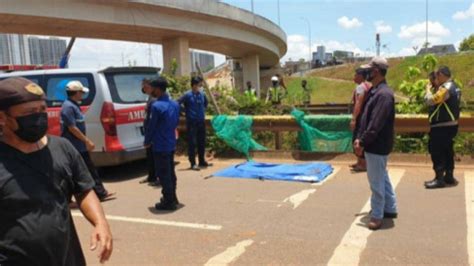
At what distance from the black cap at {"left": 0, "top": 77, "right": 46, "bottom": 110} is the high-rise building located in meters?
Answer: 31.3

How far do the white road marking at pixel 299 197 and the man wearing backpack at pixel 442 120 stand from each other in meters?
1.70

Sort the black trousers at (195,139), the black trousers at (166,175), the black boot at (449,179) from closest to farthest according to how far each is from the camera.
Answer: the black trousers at (166,175), the black boot at (449,179), the black trousers at (195,139)

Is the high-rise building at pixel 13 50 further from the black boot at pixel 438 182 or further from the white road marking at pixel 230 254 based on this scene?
the white road marking at pixel 230 254

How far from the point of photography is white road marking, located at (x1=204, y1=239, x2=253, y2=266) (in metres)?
4.54

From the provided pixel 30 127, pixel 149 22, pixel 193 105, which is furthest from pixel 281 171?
pixel 149 22

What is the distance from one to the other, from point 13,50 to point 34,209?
33.1m

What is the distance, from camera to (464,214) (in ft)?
18.6

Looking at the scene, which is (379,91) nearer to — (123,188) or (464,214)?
(464,214)

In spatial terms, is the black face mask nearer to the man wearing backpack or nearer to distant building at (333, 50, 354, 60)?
the man wearing backpack

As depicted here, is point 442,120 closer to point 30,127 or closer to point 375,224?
point 375,224

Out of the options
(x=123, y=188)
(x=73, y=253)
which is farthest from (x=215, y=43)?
(x=73, y=253)

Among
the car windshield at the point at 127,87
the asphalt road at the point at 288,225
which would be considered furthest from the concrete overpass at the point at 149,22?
the asphalt road at the point at 288,225

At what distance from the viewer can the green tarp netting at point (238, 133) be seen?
9812mm

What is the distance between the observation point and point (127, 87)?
8.45m
